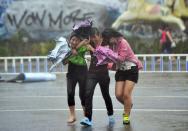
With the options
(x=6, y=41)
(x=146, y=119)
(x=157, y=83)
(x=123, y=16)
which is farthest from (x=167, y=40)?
(x=146, y=119)

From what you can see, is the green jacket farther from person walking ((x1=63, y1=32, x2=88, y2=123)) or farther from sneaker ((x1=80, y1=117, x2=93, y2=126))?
sneaker ((x1=80, y1=117, x2=93, y2=126))

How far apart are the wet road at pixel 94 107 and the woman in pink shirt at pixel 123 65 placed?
58 centimetres

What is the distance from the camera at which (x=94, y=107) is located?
45.9 feet

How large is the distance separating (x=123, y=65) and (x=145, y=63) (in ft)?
47.7

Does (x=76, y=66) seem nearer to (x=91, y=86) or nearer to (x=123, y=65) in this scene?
(x=91, y=86)

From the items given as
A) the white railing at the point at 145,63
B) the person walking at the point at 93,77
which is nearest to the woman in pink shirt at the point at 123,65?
the person walking at the point at 93,77

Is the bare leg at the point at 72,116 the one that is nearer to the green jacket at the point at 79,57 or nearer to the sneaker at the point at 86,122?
the sneaker at the point at 86,122

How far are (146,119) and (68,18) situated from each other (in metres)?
22.3

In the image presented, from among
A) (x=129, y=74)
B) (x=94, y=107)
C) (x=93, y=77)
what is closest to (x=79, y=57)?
(x=93, y=77)

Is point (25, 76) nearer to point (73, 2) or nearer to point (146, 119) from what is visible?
point (146, 119)

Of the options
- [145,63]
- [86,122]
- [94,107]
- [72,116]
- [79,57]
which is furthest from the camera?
[145,63]

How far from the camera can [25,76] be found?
20.8 meters

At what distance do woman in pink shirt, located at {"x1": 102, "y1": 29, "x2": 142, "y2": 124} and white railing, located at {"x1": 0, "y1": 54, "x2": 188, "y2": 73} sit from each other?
1326 centimetres

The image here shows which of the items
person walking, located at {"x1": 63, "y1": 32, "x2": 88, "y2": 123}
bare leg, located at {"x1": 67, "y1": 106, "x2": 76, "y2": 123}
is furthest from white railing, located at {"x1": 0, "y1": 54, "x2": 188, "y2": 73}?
person walking, located at {"x1": 63, "y1": 32, "x2": 88, "y2": 123}
